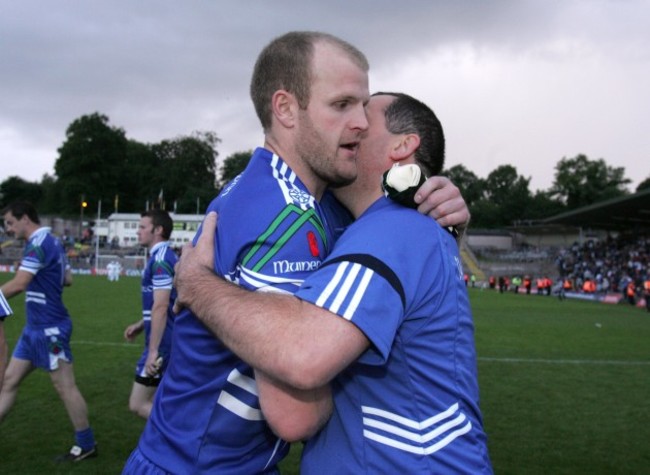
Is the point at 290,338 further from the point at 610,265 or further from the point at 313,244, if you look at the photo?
the point at 610,265

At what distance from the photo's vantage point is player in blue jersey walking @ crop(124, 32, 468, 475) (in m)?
2.21

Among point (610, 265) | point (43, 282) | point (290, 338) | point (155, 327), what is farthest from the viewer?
point (610, 265)

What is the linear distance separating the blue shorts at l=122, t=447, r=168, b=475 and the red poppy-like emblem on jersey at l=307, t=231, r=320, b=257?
1.08 m

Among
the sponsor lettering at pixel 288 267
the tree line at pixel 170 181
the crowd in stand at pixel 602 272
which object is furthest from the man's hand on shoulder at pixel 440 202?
the tree line at pixel 170 181

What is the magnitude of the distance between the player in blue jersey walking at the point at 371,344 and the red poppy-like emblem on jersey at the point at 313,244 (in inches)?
4.2

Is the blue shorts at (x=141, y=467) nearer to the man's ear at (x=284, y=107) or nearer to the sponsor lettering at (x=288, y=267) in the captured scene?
the sponsor lettering at (x=288, y=267)

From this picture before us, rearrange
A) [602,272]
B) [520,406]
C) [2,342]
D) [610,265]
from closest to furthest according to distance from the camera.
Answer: [2,342] < [520,406] < [602,272] < [610,265]

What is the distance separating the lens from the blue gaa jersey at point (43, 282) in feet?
25.0

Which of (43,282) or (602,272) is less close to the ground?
(43,282)

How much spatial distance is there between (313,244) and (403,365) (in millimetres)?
509

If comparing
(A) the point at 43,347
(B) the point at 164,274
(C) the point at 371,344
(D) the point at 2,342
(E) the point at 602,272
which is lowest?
(E) the point at 602,272

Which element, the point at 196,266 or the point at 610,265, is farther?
the point at 610,265

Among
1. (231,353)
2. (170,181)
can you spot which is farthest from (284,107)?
(170,181)

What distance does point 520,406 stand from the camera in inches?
386
